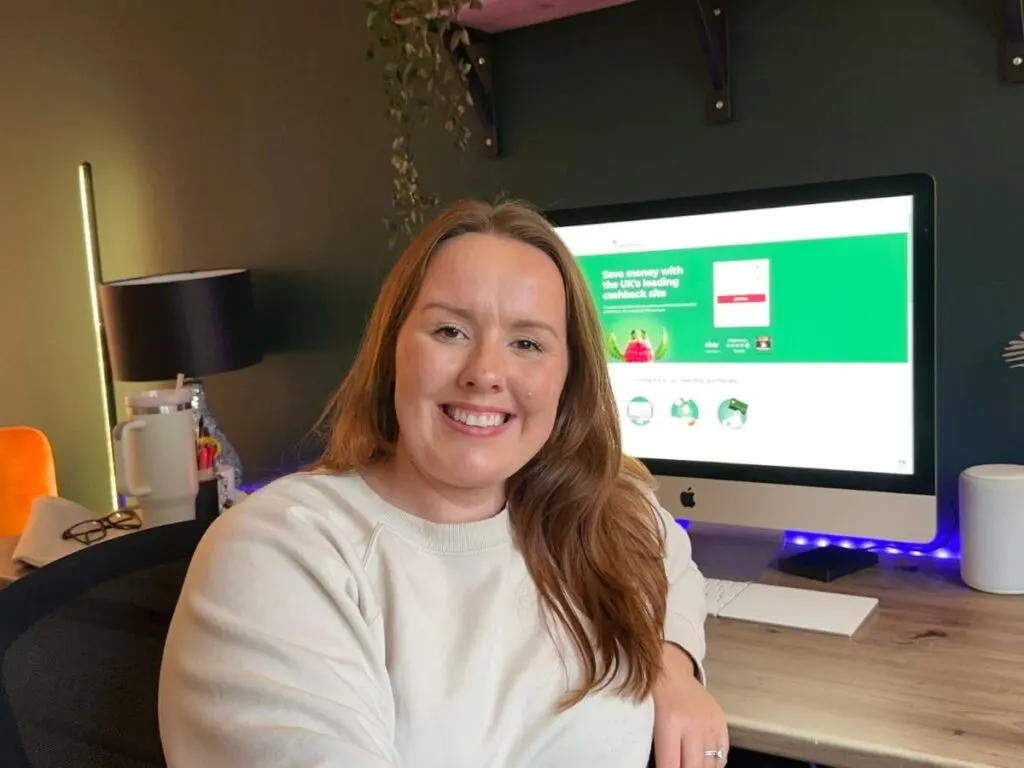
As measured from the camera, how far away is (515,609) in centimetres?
97

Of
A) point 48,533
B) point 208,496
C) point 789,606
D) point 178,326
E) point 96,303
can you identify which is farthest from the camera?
point 96,303

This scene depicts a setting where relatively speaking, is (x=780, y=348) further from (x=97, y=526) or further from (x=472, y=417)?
(x=97, y=526)

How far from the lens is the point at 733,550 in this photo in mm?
1487

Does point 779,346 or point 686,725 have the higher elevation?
point 779,346

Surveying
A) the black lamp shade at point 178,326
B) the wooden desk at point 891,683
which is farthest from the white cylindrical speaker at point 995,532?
the black lamp shade at point 178,326

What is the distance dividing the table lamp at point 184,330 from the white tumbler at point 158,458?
0.29 m

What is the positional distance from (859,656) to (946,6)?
3.06 feet

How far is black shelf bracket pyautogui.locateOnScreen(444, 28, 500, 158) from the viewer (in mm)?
1767

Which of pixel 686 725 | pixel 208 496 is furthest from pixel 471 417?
pixel 208 496

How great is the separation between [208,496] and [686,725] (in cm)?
111

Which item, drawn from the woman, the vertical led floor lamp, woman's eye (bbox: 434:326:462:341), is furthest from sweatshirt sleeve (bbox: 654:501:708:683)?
the vertical led floor lamp

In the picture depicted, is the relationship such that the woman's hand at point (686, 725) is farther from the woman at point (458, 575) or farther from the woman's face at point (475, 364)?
the woman's face at point (475, 364)

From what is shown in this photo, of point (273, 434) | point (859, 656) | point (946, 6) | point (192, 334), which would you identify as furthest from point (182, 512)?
point (946, 6)

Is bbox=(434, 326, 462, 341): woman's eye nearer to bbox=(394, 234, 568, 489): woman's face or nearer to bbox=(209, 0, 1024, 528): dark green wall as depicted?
bbox=(394, 234, 568, 489): woman's face
